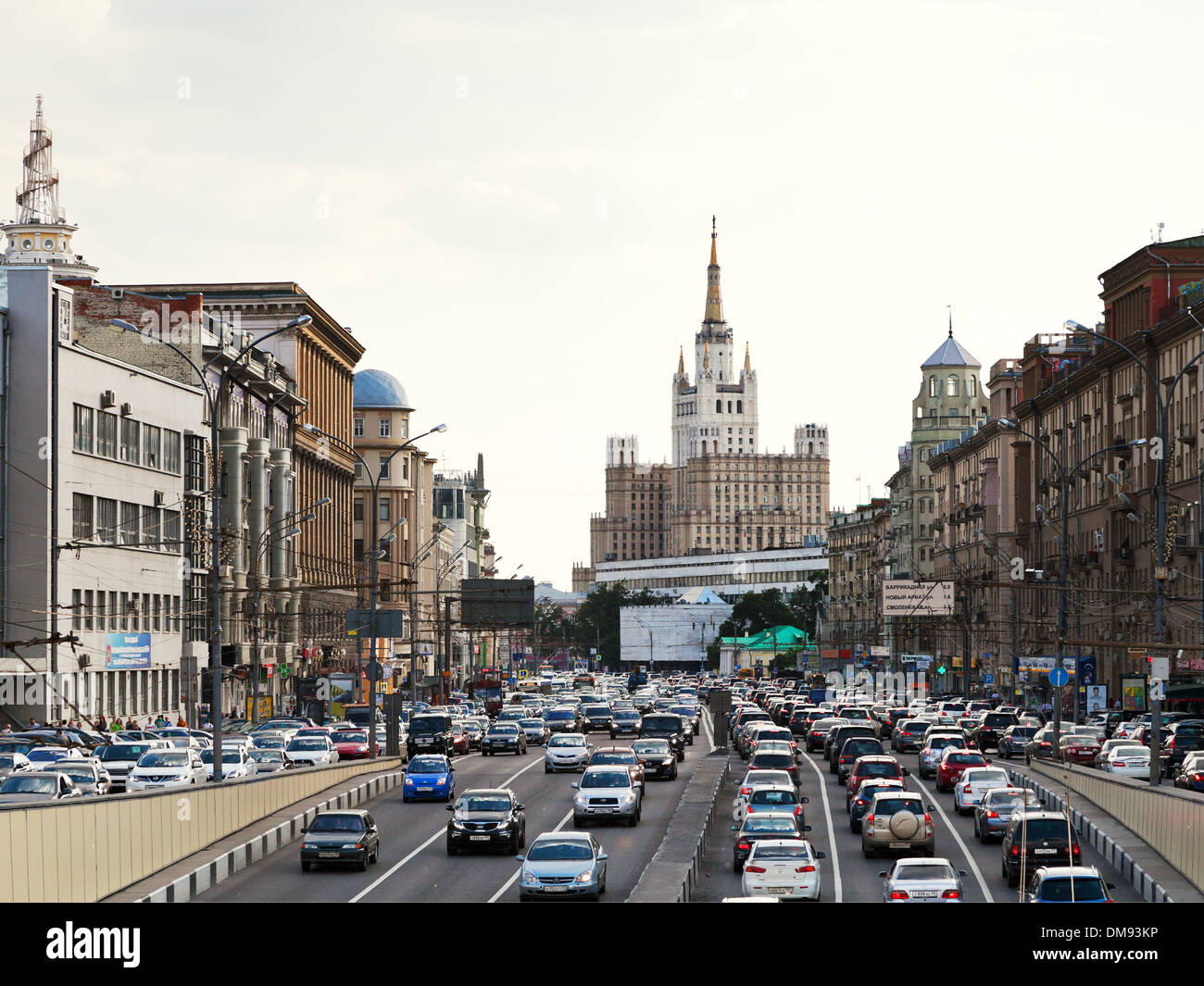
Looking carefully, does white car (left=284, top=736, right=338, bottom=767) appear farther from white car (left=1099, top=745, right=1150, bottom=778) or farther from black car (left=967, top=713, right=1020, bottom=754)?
white car (left=1099, top=745, right=1150, bottom=778)

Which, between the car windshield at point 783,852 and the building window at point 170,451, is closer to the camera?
the car windshield at point 783,852

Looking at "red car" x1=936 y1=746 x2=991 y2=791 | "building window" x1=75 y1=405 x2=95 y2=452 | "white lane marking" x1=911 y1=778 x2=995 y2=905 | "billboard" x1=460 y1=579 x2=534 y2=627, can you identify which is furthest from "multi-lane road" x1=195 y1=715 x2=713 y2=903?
"billboard" x1=460 y1=579 x2=534 y2=627

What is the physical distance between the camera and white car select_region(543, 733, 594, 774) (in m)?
58.6

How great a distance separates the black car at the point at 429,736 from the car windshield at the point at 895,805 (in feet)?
104

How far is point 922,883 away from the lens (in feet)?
81.8

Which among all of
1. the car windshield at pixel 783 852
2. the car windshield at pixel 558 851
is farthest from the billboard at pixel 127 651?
the car windshield at pixel 783 852

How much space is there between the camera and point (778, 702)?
100375 mm

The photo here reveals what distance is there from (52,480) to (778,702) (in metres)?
46.5

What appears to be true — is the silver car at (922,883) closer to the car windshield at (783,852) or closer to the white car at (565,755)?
the car windshield at (783,852)

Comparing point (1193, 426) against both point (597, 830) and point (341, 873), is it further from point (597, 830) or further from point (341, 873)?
point (341, 873)

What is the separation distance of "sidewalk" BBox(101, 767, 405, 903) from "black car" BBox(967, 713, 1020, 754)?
25.4m

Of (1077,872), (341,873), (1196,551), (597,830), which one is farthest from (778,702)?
(1077,872)

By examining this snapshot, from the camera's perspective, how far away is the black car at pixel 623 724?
79.5 metres
